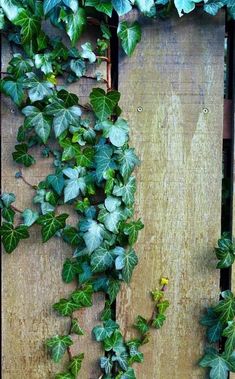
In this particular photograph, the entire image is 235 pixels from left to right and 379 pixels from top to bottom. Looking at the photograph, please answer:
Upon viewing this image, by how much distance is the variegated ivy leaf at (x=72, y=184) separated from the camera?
1433 mm

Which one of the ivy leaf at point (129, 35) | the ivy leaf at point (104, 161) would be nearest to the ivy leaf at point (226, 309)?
the ivy leaf at point (104, 161)

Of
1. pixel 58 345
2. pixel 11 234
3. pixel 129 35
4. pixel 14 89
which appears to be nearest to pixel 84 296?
pixel 58 345

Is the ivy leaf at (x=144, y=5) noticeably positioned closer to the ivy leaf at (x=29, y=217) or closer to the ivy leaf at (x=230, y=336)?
the ivy leaf at (x=29, y=217)

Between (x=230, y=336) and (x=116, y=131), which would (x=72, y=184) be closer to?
(x=116, y=131)

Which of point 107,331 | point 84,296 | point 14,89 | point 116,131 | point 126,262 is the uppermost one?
point 14,89

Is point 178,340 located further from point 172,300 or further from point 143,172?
point 143,172

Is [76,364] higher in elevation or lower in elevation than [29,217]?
lower

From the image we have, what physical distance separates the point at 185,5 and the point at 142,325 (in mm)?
910

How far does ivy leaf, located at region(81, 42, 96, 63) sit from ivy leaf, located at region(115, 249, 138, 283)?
541 mm

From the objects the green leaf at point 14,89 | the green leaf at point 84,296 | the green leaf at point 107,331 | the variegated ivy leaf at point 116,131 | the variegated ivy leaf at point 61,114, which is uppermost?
the green leaf at point 14,89

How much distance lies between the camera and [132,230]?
4.71 ft

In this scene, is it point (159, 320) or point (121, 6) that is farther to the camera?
point (159, 320)

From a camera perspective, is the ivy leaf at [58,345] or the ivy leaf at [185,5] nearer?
the ivy leaf at [185,5]

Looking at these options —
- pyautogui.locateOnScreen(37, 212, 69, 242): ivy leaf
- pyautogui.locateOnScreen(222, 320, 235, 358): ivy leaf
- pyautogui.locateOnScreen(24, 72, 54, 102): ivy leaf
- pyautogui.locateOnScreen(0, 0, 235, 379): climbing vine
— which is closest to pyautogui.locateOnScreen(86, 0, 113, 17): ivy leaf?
pyautogui.locateOnScreen(0, 0, 235, 379): climbing vine
